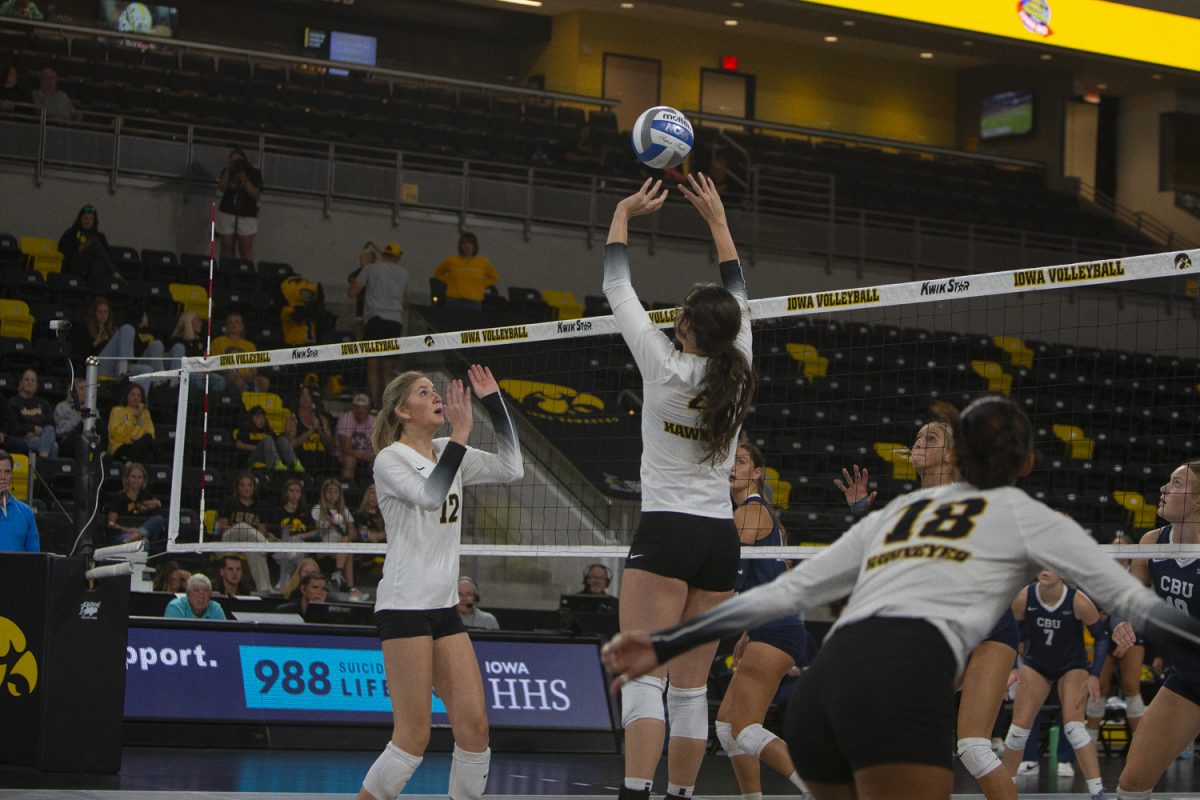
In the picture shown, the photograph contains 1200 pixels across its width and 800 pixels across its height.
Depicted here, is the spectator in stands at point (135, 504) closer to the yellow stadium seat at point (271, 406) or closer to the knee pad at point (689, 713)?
the yellow stadium seat at point (271, 406)

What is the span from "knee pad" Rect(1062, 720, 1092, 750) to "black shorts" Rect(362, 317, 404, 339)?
9292mm

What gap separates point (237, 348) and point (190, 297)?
1.91 m

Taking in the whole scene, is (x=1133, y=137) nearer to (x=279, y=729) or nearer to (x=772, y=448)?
(x=772, y=448)

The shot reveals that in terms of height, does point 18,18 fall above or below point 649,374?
above

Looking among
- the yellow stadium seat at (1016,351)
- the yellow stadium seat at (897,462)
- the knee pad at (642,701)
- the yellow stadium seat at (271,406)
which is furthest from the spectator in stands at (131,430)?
the yellow stadium seat at (1016,351)

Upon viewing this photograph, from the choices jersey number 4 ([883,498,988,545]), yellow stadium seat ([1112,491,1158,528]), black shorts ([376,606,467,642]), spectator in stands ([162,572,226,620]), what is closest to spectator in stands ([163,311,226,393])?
spectator in stands ([162,572,226,620])

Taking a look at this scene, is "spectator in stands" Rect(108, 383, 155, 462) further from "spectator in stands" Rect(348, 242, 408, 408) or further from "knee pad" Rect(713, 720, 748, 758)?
"knee pad" Rect(713, 720, 748, 758)

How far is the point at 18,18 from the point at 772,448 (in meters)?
12.1

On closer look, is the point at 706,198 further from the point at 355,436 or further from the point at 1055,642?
the point at 355,436

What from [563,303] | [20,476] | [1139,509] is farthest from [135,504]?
[1139,509]

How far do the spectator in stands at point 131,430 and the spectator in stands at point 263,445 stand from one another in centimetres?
81

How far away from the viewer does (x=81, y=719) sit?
8.15 metres

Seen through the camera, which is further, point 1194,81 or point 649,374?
point 1194,81

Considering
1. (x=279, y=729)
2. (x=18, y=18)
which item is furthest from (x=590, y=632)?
(x=18, y=18)
